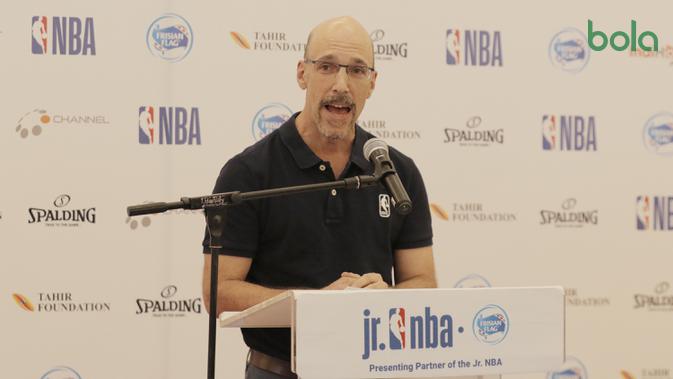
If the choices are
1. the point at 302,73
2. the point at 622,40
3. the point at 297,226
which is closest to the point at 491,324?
the point at 297,226

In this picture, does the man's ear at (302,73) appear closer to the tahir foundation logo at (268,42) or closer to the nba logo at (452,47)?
the tahir foundation logo at (268,42)

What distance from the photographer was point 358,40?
2865mm

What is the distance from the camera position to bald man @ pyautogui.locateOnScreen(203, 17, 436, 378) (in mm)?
2693

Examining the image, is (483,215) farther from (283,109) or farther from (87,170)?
(87,170)

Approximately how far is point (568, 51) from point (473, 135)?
28.9 inches

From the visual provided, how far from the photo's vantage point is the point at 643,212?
4.93 m

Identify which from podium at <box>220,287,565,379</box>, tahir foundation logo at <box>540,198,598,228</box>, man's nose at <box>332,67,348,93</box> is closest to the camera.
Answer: podium at <box>220,287,565,379</box>

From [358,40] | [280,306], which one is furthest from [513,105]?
[280,306]

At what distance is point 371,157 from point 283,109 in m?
2.34

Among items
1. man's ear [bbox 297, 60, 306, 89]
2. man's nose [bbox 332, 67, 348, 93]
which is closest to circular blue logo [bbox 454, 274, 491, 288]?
man's ear [bbox 297, 60, 306, 89]

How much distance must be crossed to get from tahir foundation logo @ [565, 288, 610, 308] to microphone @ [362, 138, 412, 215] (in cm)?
280

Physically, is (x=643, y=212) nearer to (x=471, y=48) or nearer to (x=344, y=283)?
(x=471, y=48)

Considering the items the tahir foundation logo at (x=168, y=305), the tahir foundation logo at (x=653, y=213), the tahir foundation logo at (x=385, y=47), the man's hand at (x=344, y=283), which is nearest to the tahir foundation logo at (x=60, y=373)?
the tahir foundation logo at (x=168, y=305)

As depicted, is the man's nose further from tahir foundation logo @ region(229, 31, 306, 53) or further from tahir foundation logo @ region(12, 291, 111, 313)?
tahir foundation logo @ region(12, 291, 111, 313)
